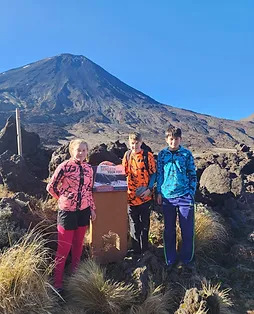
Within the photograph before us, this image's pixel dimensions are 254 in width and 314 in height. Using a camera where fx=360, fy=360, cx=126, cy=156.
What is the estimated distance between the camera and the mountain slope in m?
58.7

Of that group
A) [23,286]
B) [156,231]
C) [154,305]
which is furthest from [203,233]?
[23,286]

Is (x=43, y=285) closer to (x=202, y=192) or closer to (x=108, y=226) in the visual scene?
(x=108, y=226)

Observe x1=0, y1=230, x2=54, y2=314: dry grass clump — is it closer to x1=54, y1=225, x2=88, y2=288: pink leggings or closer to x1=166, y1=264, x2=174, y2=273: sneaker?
x1=54, y1=225, x2=88, y2=288: pink leggings

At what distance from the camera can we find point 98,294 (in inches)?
146

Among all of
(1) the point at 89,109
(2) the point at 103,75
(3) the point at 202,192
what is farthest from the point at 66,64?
(3) the point at 202,192

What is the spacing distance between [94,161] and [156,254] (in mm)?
2562

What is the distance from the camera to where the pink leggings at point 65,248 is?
4008 millimetres

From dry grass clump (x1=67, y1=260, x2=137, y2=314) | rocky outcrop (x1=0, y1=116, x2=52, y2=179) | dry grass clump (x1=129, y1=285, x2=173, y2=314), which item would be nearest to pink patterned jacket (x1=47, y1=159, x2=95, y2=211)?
dry grass clump (x1=67, y1=260, x2=137, y2=314)

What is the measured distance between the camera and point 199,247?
17.7 ft

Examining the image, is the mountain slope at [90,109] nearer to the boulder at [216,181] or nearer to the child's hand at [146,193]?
the boulder at [216,181]

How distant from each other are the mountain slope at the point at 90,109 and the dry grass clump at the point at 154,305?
43.5 metres

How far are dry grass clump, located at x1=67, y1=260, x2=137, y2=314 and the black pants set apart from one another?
3.07ft

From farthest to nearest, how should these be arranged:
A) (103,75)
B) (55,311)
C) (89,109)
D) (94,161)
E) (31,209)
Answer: (103,75)
(89,109)
(94,161)
(31,209)
(55,311)

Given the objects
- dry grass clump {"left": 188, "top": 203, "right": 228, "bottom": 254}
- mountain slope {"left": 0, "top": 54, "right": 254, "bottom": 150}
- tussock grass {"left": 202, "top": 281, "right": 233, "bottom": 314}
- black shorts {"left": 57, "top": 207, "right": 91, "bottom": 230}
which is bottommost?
tussock grass {"left": 202, "top": 281, "right": 233, "bottom": 314}
